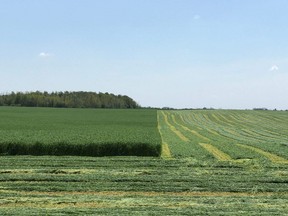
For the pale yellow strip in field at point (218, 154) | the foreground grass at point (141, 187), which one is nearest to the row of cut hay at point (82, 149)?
the foreground grass at point (141, 187)

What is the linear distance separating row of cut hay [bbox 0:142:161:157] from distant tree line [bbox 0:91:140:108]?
403 ft

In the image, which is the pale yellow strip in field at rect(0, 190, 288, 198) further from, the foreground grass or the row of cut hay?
the row of cut hay

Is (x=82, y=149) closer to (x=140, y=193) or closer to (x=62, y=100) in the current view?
(x=140, y=193)

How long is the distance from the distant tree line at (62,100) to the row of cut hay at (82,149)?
12291 cm

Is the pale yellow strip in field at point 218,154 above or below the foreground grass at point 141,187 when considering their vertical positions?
above

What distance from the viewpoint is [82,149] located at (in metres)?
23.7

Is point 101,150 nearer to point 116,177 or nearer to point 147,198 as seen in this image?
point 116,177

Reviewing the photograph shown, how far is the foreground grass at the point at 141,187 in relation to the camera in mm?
10617

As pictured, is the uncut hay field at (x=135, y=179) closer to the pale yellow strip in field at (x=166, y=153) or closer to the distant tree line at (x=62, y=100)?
the pale yellow strip in field at (x=166, y=153)

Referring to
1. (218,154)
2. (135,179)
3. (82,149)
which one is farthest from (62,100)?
(135,179)

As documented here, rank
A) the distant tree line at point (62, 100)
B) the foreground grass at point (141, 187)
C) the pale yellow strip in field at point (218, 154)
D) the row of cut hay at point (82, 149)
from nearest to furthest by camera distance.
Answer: the foreground grass at point (141, 187), the pale yellow strip in field at point (218, 154), the row of cut hay at point (82, 149), the distant tree line at point (62, 100)

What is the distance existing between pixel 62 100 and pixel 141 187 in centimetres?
13822

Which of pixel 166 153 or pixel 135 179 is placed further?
pixel 166 153

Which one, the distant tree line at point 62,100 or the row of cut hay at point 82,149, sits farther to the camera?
the distant tree line at point 62,100
